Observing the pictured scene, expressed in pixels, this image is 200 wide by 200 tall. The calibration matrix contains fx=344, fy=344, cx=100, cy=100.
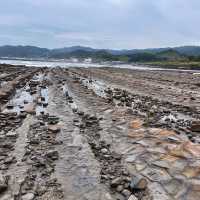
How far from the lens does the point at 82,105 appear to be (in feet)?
62.3

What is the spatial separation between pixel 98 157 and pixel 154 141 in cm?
→ 187

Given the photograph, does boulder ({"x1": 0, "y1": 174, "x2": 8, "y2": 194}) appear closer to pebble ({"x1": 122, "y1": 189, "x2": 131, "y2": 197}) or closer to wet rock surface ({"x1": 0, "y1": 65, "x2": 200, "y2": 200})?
wet rock surface ({"x1": 0, "y1": 65, "x2": 200, "y2": 200})

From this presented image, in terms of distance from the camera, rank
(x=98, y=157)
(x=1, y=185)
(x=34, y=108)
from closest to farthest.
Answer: (x=1, y=185), (x=98, y=157), (x=34, y=108)

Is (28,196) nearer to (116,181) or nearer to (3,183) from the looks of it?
(3,183)

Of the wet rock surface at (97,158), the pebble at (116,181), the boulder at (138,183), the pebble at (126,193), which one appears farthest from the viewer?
the pebble at (116,181)

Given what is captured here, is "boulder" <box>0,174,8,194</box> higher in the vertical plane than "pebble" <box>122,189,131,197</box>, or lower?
higher

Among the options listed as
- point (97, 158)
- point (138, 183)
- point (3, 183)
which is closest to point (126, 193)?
point (138, 183)

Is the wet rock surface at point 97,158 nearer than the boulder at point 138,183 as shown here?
Yes

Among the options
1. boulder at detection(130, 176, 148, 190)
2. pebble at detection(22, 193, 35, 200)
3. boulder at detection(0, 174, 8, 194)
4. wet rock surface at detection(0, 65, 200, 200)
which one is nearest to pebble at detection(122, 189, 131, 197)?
wet rock surface at detection(0, 65, 200, 200)

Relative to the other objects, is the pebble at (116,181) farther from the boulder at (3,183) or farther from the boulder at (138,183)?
the boulder at (3,183)

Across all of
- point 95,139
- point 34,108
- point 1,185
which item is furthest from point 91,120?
point 1,185

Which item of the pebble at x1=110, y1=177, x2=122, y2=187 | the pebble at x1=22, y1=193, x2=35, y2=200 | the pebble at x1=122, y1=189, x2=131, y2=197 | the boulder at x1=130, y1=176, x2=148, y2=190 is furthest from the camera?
the pebble at x1=110, y1=177, x2=122, y2=187

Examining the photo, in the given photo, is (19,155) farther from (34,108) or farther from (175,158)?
(34,108)

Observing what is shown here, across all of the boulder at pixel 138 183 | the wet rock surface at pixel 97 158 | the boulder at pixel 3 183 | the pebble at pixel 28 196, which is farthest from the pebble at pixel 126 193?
the boulder at pixel 3 183
